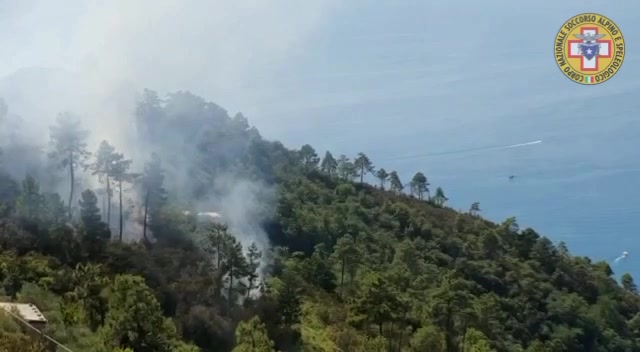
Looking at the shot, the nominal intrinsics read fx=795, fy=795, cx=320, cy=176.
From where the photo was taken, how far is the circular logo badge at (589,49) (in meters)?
25.8

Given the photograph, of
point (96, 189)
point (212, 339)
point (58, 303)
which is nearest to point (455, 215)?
point (96, 189)

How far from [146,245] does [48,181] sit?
8.12m

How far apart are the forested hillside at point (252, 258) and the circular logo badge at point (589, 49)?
9.85 meters

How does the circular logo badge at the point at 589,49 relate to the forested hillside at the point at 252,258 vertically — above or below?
above

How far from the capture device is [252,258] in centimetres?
3550

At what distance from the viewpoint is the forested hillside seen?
26781mm

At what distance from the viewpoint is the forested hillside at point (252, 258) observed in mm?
26781

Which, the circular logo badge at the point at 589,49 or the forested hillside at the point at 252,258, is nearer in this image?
the circular logo badge at the point at 589,49

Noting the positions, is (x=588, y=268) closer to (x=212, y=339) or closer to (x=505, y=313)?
(x=505, y=313)

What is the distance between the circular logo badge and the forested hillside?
9.85 metres

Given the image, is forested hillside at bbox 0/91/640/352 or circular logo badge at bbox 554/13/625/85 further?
forested hillside at bbox 0/91/640/352

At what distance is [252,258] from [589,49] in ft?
54.9

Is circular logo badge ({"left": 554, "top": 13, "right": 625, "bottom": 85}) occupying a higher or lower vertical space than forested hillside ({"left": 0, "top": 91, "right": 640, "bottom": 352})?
higher

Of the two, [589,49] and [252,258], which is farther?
[252,258]
